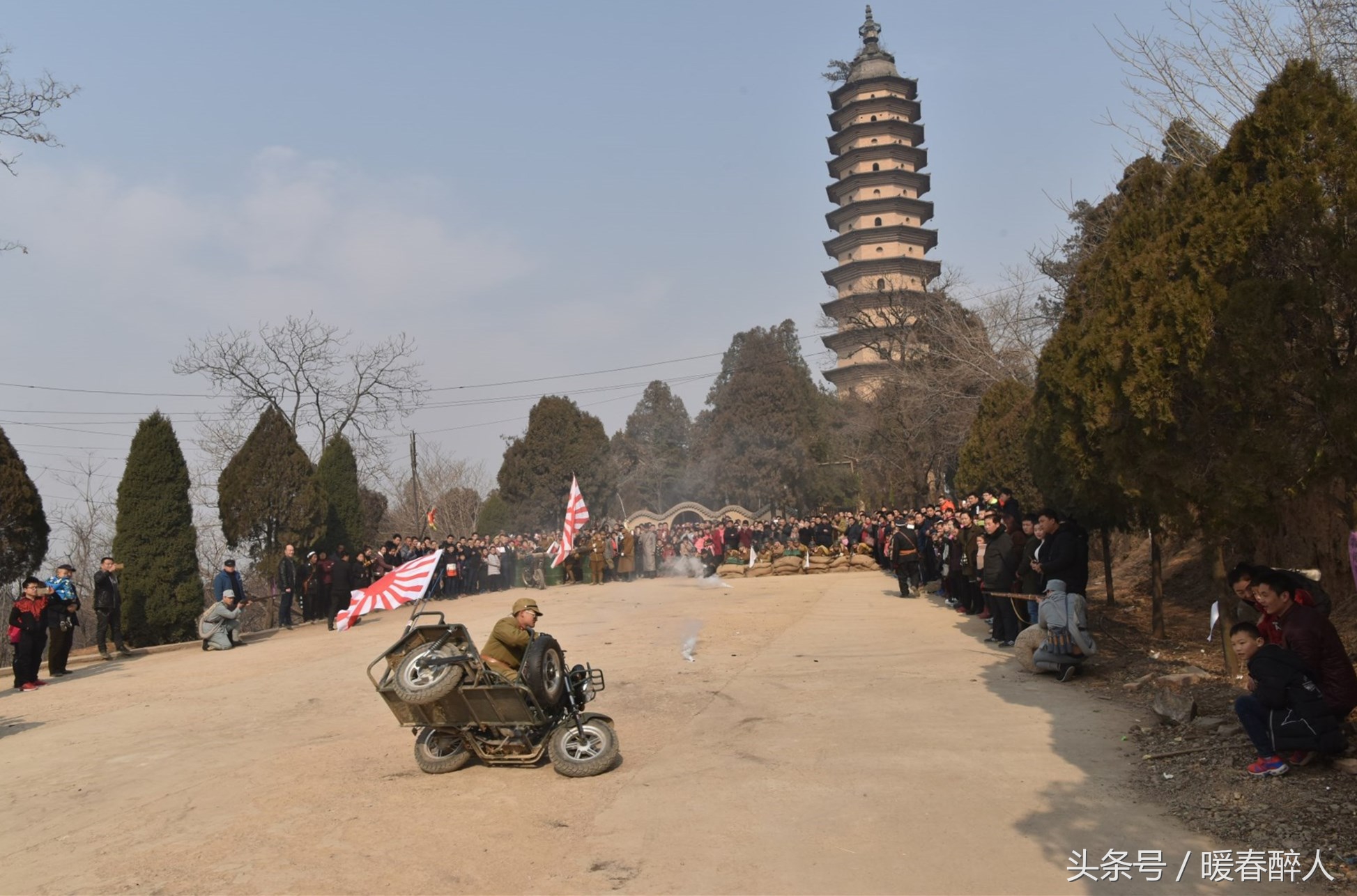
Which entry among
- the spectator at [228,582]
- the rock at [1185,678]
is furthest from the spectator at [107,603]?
the rock at [1185,678]

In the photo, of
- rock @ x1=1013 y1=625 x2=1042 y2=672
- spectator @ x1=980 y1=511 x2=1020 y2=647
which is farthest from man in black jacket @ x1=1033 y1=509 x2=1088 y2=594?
spectator @ x1=980 y1=511 x2=1020 y2=647

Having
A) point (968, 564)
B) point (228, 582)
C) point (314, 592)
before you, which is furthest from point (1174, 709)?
point (314, 592)

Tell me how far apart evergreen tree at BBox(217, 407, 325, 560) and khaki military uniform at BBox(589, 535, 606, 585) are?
27.4ft

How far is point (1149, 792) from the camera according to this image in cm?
650

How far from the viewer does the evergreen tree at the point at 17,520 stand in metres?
16.2

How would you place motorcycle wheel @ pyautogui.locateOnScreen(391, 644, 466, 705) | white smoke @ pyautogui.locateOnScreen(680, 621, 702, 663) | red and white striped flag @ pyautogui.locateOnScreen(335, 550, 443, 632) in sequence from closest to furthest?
motorcycle wheel @ pyautogui.locateOnScreen(391, 644, 466, 705), red and white striped flag @ pyautogui.locateOnScreen(335, 550, 443, 632), white smoke @ pyautogui.locateOnScreen(680, 621, 702, 663)

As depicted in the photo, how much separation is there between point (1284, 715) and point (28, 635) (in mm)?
14859

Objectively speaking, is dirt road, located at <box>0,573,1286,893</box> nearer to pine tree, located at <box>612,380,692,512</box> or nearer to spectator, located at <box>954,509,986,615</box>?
spectator, located at <box>954,509,986,615</box>

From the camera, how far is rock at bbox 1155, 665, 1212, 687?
29.1 feet

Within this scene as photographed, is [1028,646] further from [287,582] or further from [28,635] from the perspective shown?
[287,582]

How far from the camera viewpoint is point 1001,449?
19.7 meters

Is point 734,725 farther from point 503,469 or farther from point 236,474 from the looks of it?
point 503,469

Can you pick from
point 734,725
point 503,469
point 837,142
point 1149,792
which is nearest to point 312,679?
point 734,725

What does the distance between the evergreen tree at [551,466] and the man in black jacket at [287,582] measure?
100 feet
